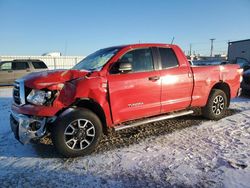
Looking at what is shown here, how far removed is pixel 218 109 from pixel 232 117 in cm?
47

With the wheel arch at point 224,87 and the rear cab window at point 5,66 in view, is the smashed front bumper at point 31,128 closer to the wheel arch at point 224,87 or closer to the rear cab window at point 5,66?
the wheel arch at point 224,87

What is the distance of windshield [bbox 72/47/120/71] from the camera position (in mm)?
4860

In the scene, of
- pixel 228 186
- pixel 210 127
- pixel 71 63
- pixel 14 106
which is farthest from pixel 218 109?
pixel 71 63

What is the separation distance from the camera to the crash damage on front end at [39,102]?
4.04m

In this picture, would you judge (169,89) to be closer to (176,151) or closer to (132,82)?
(132,82)

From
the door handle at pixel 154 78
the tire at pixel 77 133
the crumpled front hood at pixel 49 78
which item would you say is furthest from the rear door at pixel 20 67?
the tire at pixel 77 133

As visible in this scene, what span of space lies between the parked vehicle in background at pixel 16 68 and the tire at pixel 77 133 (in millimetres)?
13218

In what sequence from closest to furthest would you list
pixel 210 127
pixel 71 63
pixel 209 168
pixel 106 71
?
1. pixel 209 168
2. pixel 106 71
3. pixel 210 127
4. pixel 71 63

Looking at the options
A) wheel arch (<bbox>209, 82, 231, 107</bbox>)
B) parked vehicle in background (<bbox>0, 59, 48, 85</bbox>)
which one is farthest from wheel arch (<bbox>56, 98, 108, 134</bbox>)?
parked vehicle in background (<bbox>0, 59, 48, 85</bbox>)

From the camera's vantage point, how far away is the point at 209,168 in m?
3.71

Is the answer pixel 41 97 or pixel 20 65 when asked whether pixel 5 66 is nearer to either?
pixel 20 65

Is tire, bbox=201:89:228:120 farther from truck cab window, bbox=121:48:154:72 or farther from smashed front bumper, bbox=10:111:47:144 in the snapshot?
smashed front bumper, bbox=10:111:47:144

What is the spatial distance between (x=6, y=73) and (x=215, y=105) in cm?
1428

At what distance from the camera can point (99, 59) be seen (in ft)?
17.0
